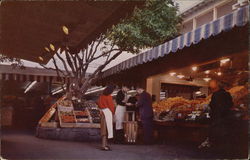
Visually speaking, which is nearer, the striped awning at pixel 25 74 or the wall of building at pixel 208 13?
the striped awning at pixel 25 74

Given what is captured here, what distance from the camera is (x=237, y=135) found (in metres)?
6.83

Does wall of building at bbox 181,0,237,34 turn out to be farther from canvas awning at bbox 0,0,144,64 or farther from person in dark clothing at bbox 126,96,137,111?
canvas awning at bbox 0,0,144,64

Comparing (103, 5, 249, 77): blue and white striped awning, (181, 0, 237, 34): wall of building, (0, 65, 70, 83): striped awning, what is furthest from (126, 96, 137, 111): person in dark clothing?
(181, 0, 237, 34): wall of building

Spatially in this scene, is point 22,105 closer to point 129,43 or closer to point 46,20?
point 129,43

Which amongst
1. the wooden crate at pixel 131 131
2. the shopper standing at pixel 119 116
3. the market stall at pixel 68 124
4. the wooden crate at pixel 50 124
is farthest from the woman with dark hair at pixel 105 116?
the wooden crate at pixel 50 124

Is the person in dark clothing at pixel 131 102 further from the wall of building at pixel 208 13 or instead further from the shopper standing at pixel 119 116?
the wall of building at pixel 208 13

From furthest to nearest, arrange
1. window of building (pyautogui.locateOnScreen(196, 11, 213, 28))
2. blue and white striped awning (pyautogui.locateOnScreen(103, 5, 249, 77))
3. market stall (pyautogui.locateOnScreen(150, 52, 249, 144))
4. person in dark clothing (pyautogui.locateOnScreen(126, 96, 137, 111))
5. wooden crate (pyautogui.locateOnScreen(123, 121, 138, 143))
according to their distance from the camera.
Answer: window of building (pyautogui.locateOnScreen(196, 11, 213, 28))
person in dark clothing (pyautogui.locateOnScreen(126, 96, 137, 111))
wooden crate (pyautogui.locateOnScreen(123, 121, 138, 143))
market stall (pyautogui.locateOnScreen(150, 52, 249, 144))
blue and white striped awning (pyautogui.locateOnScreen(103, 5, 249, 77))

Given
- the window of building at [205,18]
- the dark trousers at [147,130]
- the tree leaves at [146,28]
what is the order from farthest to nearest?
the window of building at [205,18], the tree leaves at [146,28], the dark trousers at [147,130]

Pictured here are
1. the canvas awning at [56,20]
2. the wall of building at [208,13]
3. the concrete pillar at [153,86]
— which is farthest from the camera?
the wall of building at [208,13]

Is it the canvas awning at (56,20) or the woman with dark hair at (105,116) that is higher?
the canvas awning at (56,20)

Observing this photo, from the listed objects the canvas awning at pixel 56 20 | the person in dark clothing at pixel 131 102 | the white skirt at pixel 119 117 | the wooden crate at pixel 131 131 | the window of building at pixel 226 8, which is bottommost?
the wooden crate at pixel 131 131

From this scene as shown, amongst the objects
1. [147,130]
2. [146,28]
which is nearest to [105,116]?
[147,130]

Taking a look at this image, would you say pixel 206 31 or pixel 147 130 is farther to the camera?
pixel 147 130

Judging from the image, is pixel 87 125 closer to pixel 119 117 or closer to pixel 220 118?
pixel 119 117
